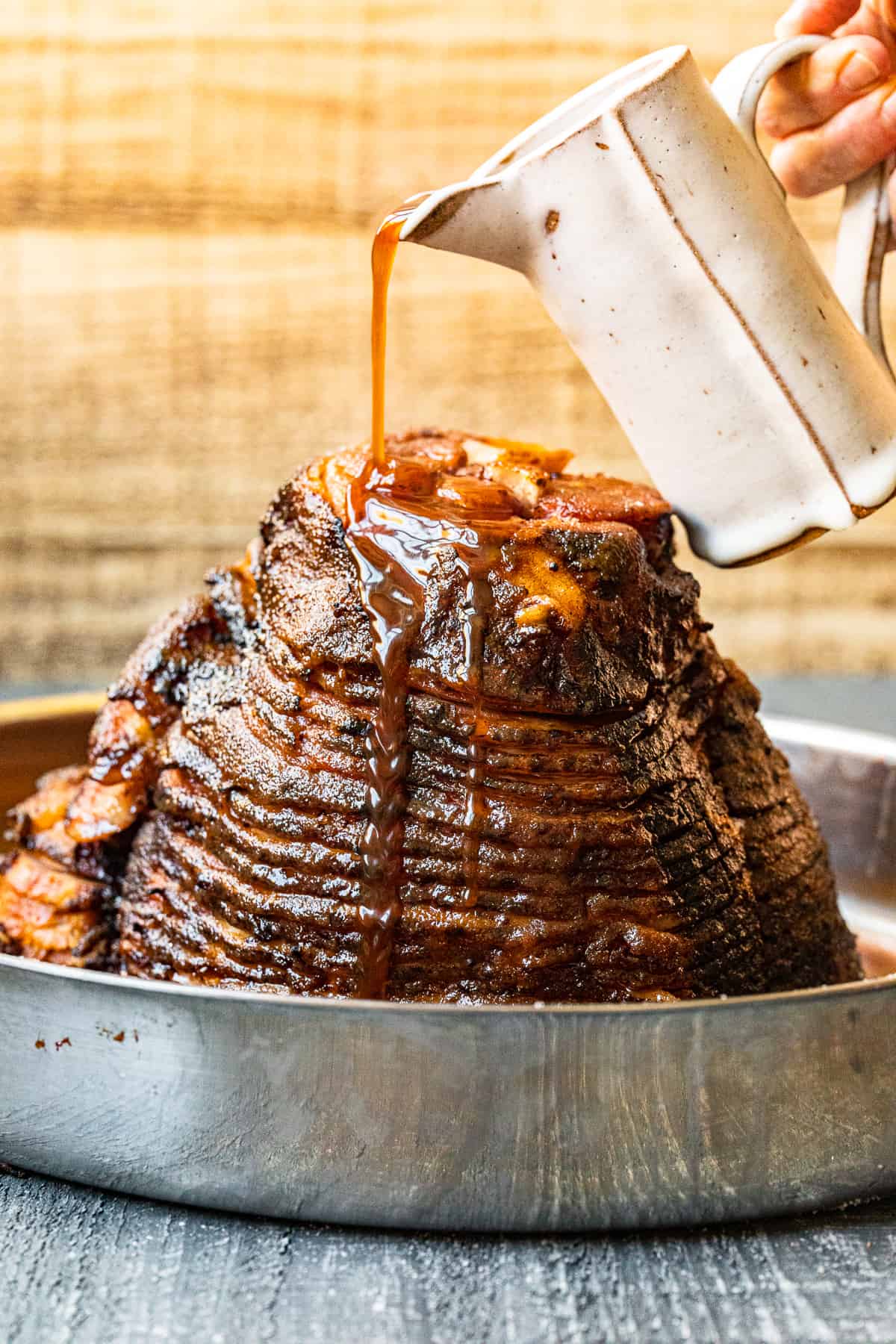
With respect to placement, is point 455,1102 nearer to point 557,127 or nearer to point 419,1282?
point 419,1282

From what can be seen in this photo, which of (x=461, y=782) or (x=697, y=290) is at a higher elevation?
(x=697, y=290)

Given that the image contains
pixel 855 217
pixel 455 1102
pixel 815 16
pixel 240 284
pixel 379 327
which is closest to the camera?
pixel 455 1102

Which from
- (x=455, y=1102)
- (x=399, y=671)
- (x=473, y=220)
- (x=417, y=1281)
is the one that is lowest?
(x=417, y=1281)

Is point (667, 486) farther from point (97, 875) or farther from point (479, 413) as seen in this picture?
point (479, 413)

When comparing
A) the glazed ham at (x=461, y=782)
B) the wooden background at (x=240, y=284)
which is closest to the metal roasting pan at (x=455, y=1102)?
the glazed ham at (x=461, y=782)

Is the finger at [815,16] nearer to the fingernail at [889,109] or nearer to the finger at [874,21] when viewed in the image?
the finger at [874,21]

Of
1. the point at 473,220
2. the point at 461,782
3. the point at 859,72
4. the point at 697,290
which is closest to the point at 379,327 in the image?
the point at 473,220

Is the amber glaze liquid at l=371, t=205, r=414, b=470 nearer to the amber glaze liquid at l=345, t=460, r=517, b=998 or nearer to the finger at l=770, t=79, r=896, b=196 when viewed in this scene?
the amber glaze liquid at l=345, t=460, r=517, b=998

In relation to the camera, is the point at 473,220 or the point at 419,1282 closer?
the point at 419,1282
